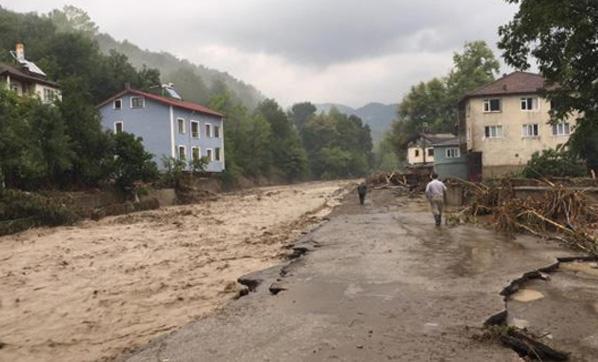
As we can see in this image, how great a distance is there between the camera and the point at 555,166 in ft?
123

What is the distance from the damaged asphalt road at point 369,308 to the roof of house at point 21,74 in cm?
3850

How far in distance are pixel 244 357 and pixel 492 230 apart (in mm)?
13639

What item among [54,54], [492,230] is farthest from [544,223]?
[54,54]

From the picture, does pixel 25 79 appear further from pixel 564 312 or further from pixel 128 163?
pixel 564 312

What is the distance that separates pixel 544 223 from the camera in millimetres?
17656

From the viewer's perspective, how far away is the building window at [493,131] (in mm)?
53250

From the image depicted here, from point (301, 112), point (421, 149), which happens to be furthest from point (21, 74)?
point (301, 112)

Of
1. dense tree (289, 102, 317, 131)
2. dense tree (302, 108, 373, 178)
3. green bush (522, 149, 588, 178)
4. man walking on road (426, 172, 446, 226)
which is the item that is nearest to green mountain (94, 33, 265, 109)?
dense tree (289, 102, 317, 131)

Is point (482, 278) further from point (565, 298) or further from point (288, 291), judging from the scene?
point (288, 291)

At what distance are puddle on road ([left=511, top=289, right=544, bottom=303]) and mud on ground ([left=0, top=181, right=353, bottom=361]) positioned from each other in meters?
4.67

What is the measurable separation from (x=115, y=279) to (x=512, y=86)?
1880 inches

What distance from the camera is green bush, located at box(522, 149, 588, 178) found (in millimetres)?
36844

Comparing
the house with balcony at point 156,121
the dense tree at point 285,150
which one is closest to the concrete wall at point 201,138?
the house with balcony at point 156,121

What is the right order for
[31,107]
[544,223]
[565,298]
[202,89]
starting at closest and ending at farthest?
[565,298]
[544,223]
[31,107]
[202,89]
